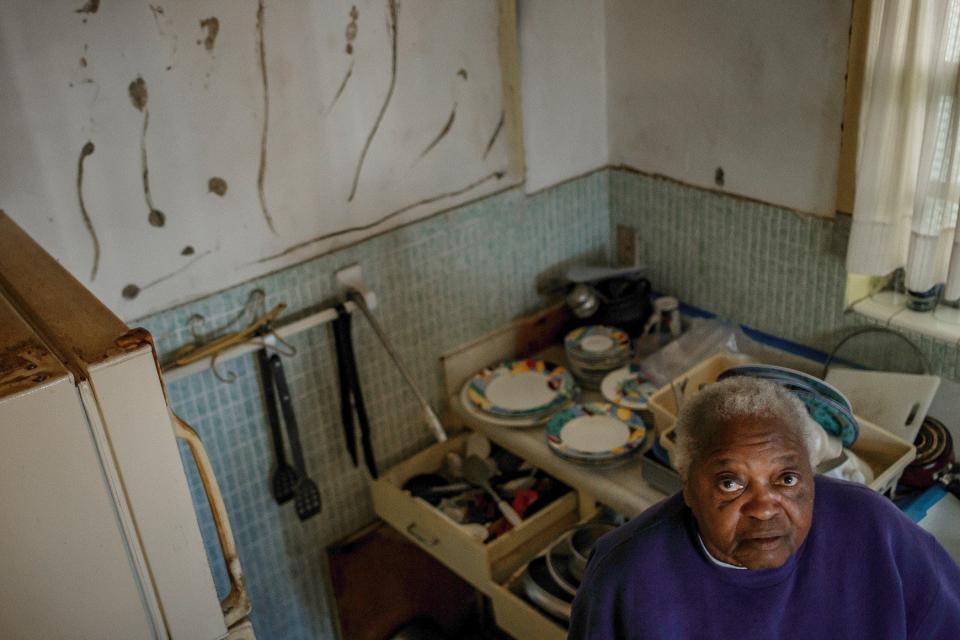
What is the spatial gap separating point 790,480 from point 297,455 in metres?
1.26

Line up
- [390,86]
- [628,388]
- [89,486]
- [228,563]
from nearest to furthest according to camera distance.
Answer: [89,486], [228,563], [390,86], [628,388]

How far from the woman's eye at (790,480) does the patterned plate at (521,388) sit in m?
1.01

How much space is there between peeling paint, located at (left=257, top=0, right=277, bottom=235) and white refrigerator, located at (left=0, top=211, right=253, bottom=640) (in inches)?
32.0

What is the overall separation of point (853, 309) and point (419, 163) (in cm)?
108

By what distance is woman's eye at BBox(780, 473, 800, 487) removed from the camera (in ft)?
4.72

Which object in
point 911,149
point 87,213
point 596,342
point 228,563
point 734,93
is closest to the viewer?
point 228,563

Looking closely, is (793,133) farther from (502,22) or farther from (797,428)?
(797,428)

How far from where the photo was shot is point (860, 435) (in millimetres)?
2041

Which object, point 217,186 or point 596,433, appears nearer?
point 217,186

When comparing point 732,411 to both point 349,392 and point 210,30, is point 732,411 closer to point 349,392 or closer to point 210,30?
point 349,392

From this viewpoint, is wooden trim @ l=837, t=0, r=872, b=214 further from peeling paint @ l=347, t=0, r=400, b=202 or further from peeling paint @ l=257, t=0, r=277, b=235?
peeling paint @ l=257, t=0, r=277, b=235

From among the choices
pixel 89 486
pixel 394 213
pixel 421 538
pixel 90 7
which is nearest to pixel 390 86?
pixel 394 213

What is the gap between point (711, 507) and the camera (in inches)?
57.4

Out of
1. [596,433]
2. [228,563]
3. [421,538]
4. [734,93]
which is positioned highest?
[734,93]
